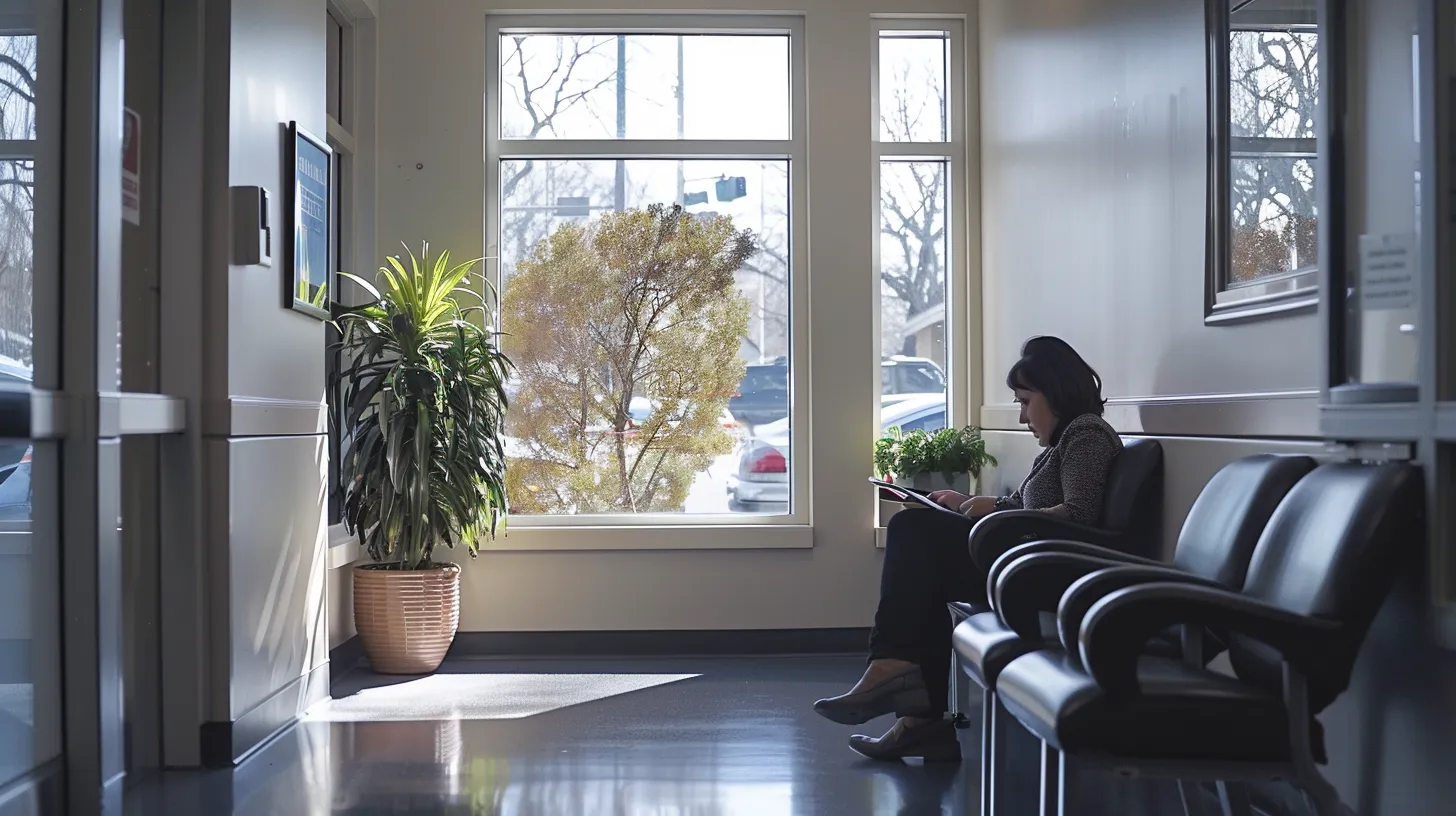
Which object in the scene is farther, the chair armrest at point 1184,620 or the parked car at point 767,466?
the parked car at point 767,466

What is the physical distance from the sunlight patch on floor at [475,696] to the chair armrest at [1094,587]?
265cm

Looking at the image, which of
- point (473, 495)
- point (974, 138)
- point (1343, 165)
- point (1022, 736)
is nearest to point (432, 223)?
point (473, 495)

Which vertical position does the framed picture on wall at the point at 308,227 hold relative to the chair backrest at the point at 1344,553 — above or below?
above

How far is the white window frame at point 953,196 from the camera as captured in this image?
19.6 ft

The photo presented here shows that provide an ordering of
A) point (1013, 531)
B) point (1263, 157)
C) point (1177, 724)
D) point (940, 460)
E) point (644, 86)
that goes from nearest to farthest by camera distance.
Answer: point (1177, 724)
point (1263, 157)
point (1013, 531)
point (940, 460)
point (644, 86)

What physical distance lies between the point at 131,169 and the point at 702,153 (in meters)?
2.91

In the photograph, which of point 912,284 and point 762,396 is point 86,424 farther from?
point 912,284

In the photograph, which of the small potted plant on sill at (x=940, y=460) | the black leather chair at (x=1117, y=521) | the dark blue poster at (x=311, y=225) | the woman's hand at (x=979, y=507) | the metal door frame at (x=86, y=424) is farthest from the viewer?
the small potted plant on sill at (x=940, y=460)

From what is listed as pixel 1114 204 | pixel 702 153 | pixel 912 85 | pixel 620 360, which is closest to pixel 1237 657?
pixel 1114 204

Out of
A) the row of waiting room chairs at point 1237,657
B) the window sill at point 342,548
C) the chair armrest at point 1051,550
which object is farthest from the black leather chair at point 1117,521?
the window sill at point 342,548

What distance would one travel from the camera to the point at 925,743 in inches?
146

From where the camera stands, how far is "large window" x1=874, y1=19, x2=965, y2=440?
6.01 metres

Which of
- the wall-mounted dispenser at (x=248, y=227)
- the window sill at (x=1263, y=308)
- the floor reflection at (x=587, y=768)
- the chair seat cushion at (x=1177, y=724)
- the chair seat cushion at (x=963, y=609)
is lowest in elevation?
the floor reflection at (x=587, y=768)

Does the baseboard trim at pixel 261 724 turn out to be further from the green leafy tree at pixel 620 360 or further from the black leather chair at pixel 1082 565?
the black leather chair at pixel 1082 565
